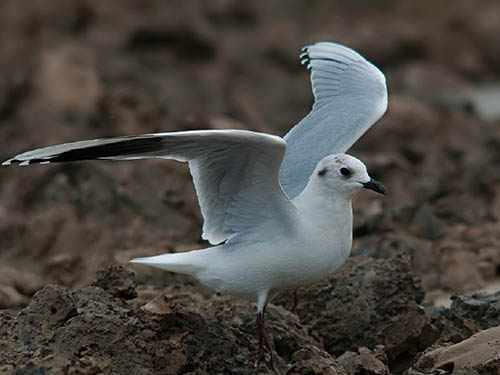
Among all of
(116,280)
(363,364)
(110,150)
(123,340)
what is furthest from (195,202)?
(123,340)

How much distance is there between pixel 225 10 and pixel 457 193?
36.8 feet

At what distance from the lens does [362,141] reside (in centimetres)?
1401

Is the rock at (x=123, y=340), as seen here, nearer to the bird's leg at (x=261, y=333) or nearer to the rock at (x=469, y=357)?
the bird's leg at (x=261, y=333)

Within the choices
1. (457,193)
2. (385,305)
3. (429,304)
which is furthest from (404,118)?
(385,305)

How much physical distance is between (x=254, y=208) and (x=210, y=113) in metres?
8.48

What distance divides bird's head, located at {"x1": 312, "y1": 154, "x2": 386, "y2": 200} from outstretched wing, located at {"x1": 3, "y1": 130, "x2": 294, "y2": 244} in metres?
0.30

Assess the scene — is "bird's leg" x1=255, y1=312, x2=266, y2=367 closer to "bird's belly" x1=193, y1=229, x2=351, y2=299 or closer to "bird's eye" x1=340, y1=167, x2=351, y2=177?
"bird's belly" x1=193, y1=229, x2=351, y2=299

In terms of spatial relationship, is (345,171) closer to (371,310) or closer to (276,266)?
(276,266)

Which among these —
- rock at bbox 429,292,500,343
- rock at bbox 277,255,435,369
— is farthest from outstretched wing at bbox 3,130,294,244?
rock at bbox 429,292,500,343

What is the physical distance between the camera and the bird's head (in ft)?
20.7

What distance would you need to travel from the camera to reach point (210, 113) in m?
14.7

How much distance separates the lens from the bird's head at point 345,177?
630cm

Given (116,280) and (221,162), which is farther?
(116,280)

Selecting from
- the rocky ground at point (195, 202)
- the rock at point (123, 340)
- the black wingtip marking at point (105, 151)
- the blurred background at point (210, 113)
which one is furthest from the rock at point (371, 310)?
the black wingtip marking at point (105, 151)
